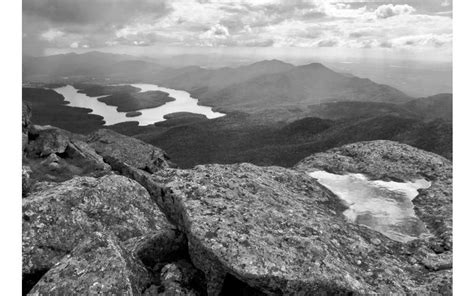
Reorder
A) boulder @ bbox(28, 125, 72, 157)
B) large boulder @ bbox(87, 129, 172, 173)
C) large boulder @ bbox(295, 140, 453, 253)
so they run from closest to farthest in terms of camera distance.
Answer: large boulder @ bbox(295, 140, 453, 253) → boulder @ bbox(28, 125, 72, 157) → large boulder @ bbox(87, 129, 172, 173)

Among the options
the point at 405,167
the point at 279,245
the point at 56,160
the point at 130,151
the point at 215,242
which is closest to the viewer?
the point at 215,242

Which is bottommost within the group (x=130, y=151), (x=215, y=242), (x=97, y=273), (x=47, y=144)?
(x=97, y=273)

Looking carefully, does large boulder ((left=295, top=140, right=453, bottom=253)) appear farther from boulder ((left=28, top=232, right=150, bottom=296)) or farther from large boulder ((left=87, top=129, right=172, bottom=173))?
large boulder ((left=87, top=129, right=172, bottom=173))

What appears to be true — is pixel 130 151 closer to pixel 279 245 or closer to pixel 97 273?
pixel 97 273

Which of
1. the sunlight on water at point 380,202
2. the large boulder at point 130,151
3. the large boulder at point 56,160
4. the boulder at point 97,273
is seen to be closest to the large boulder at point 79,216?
the boulder at point 97,273

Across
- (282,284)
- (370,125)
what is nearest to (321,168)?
(282,284)

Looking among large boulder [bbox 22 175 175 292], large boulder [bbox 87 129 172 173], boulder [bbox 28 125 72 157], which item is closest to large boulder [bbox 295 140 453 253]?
large boulder [bbox 22 175 175 292]

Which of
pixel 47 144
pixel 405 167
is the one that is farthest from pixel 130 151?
pixel 405 167
